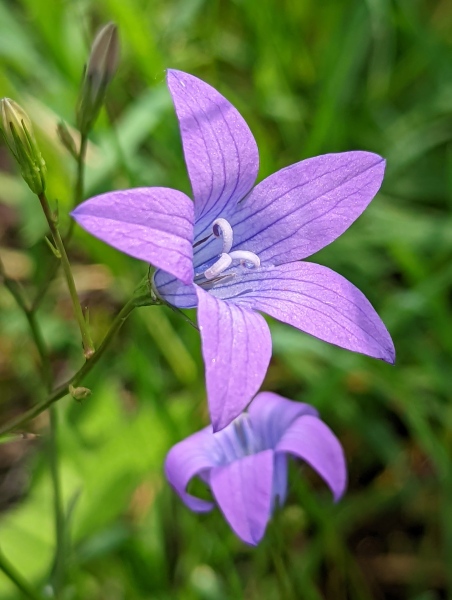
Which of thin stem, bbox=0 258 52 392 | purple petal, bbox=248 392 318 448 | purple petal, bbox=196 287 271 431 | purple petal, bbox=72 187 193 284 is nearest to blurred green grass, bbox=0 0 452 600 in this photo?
purple petal, bbox=248 392 318 448

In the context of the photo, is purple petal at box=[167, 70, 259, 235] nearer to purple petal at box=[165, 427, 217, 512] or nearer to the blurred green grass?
purple petal at box=[165, 427, 217, 512]

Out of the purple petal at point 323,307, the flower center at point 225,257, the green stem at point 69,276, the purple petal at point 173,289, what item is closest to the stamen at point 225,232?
the flower center at point 225,257

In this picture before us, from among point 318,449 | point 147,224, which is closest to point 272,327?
point 318,449

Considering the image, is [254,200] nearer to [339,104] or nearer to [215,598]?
[215,598]

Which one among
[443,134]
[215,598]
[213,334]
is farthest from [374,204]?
[213,334]

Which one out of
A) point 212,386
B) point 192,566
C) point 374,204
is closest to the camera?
point 212,386

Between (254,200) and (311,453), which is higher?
(254,200)
